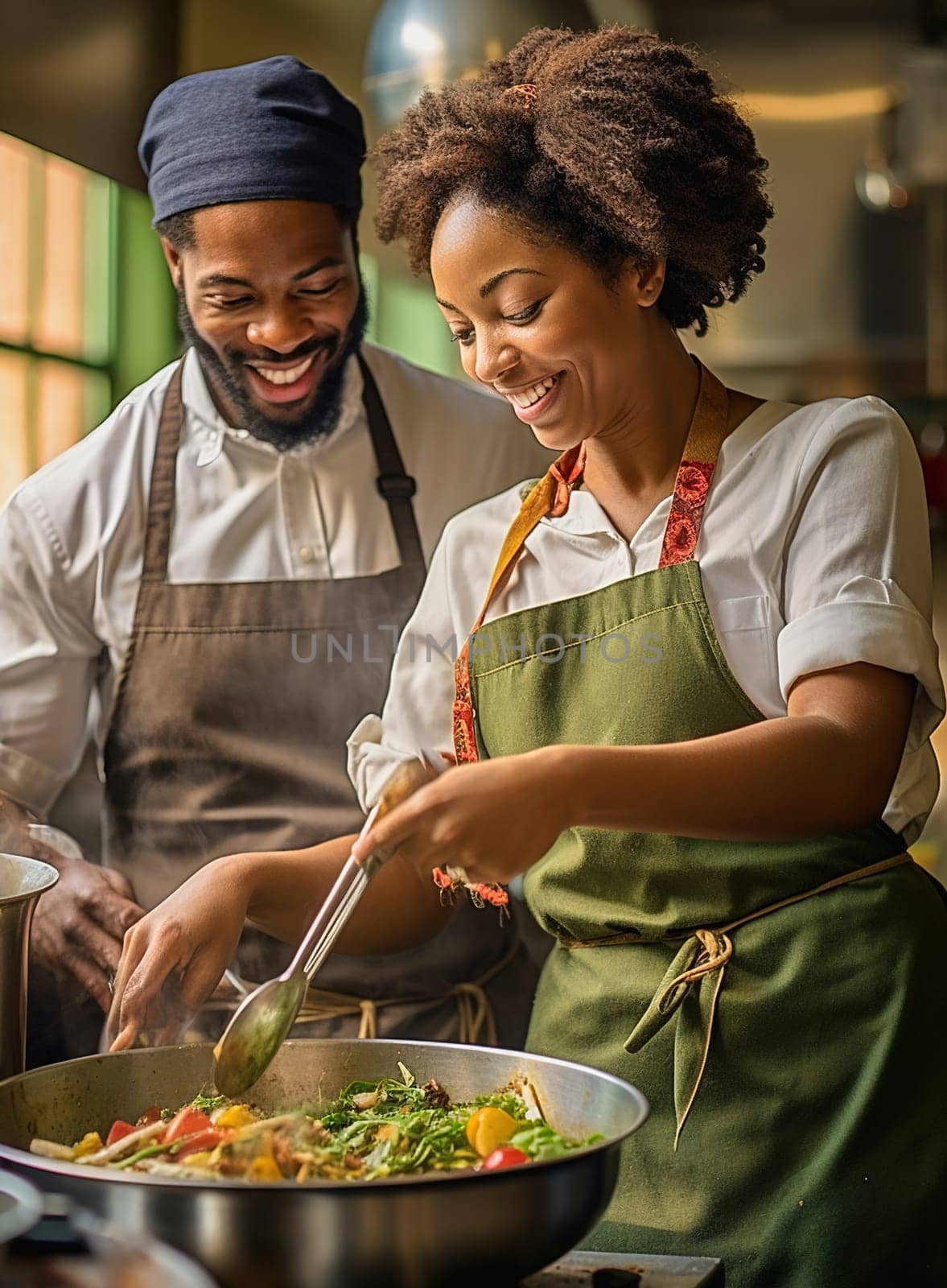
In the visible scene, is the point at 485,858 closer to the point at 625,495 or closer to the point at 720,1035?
the point at 720,1035

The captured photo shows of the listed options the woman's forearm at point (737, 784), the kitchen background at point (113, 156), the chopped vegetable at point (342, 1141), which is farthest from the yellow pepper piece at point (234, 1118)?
the kitchen background at point (113, 156)

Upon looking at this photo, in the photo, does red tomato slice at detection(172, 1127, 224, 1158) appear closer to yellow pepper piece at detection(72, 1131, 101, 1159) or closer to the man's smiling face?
yellow pepper piece at detection(72, 1131, 101, 1159)

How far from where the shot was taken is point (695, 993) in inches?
53.1

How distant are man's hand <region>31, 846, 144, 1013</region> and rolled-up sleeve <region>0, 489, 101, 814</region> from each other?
14 centimetres

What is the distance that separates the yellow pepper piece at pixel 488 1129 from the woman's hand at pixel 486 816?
175mm

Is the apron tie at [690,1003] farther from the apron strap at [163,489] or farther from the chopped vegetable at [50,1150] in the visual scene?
the apron strap at [163,489]

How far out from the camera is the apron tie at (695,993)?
133 centimetres

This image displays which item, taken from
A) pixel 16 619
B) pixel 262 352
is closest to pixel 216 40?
pixel 262 352

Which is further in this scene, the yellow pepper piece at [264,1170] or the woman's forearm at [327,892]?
the woman's forearm at [327,892]

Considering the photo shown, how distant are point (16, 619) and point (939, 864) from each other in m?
1.95

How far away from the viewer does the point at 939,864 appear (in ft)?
9.76

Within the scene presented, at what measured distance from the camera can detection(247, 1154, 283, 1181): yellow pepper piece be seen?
0.96 meters

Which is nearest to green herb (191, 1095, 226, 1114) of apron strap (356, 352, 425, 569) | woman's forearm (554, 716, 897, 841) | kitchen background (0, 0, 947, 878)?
woman's forearm (554, 716, 897, 841)

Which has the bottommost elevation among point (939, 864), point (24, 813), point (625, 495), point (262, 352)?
point (939, 864)
